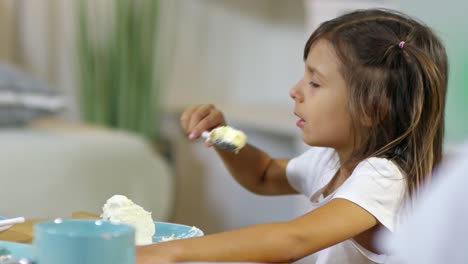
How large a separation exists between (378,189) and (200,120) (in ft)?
0.88

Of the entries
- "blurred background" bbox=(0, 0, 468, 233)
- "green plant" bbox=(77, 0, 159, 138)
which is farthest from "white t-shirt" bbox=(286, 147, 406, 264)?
"green plant" bbox=(77, 0, 159, 138)

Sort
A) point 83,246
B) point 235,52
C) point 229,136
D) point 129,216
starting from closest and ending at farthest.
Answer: point 83,246
point 129,216
point 229,136
point 235,52

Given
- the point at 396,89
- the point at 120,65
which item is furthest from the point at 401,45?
the point at 120,65

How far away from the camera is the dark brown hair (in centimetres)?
105

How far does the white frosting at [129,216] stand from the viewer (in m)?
0.93

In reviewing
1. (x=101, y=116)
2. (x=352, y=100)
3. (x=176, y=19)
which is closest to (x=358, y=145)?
(x=352, y=100)

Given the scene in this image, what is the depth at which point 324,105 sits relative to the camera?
1.07 metres

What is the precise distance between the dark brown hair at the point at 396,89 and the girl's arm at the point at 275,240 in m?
0.13

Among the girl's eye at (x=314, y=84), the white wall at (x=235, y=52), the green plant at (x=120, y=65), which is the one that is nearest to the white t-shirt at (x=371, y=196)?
the girl's eye at (x=314, y=84)

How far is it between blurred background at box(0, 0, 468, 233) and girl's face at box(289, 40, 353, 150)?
3.41 feet

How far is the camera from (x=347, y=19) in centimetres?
113

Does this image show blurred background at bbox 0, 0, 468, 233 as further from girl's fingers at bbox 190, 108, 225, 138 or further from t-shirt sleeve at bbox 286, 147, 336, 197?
girl's fingers at bbox 190, 108, 225, 138

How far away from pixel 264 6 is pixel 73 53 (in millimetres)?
699

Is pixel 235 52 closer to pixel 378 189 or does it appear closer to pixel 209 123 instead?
pixel 209 123
